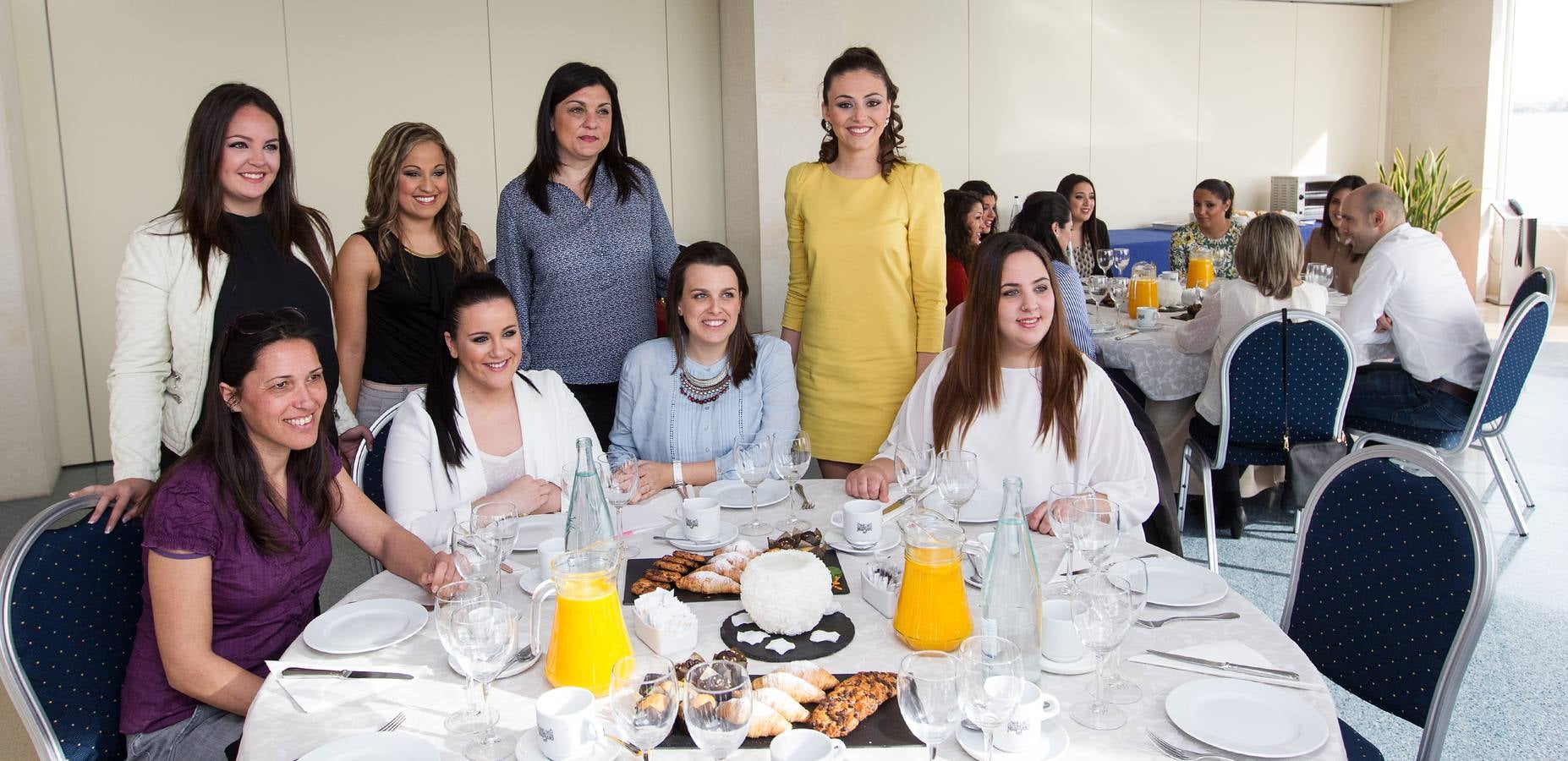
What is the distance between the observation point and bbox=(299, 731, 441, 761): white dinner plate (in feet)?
4.04

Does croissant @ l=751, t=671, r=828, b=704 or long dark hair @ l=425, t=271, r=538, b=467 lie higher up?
long dark hair @ l=425, t=271, r=538, b=467

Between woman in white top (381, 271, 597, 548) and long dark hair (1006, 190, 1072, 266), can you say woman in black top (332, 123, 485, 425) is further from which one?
long dark hair (1006, 190, 1072, 266)

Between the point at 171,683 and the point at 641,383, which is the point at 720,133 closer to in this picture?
the point at 641,383

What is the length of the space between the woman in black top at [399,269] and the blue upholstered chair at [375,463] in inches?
15.5

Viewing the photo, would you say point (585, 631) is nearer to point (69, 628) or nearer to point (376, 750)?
point (376, 750)

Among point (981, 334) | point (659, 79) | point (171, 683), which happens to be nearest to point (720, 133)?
point (659, 79)

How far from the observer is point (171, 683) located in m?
1.63

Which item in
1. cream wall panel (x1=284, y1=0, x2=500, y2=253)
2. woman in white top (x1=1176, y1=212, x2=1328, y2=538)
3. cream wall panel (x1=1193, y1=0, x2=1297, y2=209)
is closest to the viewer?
woman in white top (x1=1176, y1=212, x2=1328, y2=538)

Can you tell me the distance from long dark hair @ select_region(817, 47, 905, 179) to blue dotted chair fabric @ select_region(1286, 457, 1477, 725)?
4.56 feet

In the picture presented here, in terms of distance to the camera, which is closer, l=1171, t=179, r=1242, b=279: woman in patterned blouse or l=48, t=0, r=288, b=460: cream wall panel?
l=48, t=0, r=288, b=460: cream wall panel

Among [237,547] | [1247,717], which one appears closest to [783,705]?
[1247,717]

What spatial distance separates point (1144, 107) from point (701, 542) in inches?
279

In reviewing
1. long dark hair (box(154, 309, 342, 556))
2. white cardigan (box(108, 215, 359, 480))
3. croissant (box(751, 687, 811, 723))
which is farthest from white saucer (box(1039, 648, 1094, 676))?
white cardigan (box(108, 215, 359, 480))

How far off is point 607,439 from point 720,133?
3914 mm
